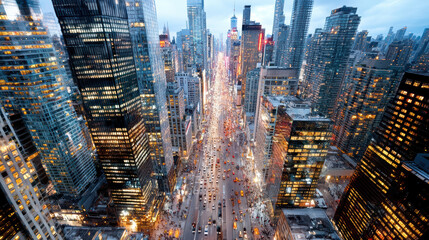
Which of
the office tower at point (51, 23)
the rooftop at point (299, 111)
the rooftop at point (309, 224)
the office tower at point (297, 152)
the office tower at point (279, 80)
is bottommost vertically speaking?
the rooftop at point (309, 224)

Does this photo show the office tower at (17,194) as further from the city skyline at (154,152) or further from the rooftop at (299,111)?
the rooftop at (299,111)

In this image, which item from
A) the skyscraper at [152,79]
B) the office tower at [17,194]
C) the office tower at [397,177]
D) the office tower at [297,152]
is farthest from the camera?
the skyscraper at [152,79]

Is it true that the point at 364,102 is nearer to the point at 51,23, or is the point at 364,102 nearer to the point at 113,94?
the point at 113,94

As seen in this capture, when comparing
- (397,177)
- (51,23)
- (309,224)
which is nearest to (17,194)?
(309,224)

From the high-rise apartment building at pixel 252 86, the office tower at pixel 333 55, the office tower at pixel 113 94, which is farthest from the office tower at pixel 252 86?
the office tower at pixel 113 94

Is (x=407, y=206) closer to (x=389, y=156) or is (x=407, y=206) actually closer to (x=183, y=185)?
(x=389, y=156)

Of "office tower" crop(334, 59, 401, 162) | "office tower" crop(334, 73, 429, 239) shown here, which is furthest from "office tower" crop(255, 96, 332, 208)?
"office tower" crop(334, 59, 401, 162)
